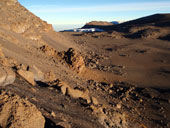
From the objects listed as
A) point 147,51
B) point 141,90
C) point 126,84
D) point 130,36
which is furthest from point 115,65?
point 130,36

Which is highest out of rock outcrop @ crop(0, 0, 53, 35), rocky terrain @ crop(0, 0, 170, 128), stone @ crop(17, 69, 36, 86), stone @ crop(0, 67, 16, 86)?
rock outcrop @ crop(0, 0, 53, 35)

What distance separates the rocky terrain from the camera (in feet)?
14.1

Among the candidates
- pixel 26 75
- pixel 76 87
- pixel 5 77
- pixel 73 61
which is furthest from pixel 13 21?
pixel 5 77

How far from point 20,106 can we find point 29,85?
208 centimetres

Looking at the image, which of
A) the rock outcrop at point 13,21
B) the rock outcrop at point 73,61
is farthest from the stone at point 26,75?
the rock outcrop at point 13,21

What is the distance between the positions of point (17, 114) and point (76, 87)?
486 cm

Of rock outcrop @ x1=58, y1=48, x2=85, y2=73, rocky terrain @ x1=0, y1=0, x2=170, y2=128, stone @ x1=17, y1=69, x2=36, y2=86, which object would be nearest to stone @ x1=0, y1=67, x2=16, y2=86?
rocky terrain @ x1=0, y1=0, x2=170, y2=128

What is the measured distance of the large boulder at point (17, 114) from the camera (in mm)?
3375

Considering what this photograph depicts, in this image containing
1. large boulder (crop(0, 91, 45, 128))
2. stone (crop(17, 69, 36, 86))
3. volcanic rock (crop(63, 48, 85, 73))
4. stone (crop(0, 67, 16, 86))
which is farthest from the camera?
volcanic rock (crop(63, 48, 85, 73))

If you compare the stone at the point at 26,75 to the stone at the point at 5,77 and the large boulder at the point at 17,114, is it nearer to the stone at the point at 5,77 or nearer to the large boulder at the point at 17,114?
the stone at the point at 5,77

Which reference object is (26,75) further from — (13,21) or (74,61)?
(13,21)

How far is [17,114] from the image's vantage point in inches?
140

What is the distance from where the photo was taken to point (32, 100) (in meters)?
4.83

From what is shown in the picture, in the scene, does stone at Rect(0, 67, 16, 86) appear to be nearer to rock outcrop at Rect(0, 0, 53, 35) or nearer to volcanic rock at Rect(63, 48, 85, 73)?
volcanic rock at Rect(63, 48, 85, 73)
